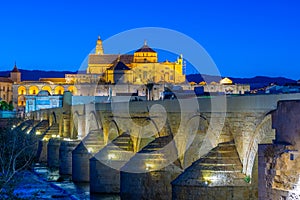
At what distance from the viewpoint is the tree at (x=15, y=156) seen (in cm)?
973

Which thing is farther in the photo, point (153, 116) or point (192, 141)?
point (153, 116)

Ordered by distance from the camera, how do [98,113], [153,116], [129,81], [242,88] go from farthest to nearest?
[129,81], [242,88], [98,113], [153,116]

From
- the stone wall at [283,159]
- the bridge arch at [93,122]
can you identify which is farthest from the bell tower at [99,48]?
the stone wall at [283,159]

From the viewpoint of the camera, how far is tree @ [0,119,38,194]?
9727 mm

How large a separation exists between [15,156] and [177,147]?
6781 mm

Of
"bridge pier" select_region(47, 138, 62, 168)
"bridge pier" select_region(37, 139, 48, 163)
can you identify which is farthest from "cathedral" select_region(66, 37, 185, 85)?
"bridge pier" select_region(47, 138, 62, 168)

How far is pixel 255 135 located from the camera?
11336mm

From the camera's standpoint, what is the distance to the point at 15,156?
9648 millimetres

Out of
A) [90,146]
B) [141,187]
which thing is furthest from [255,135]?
[90,146]

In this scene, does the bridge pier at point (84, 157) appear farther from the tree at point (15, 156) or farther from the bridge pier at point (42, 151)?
the bridge pier at point (42, 151)

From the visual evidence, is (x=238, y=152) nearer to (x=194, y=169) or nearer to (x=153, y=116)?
(x=194, y=169)

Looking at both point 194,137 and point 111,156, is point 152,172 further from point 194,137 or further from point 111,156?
point 111,156

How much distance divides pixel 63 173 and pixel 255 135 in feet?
49.5

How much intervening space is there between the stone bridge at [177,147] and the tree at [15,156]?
7.03 ft
